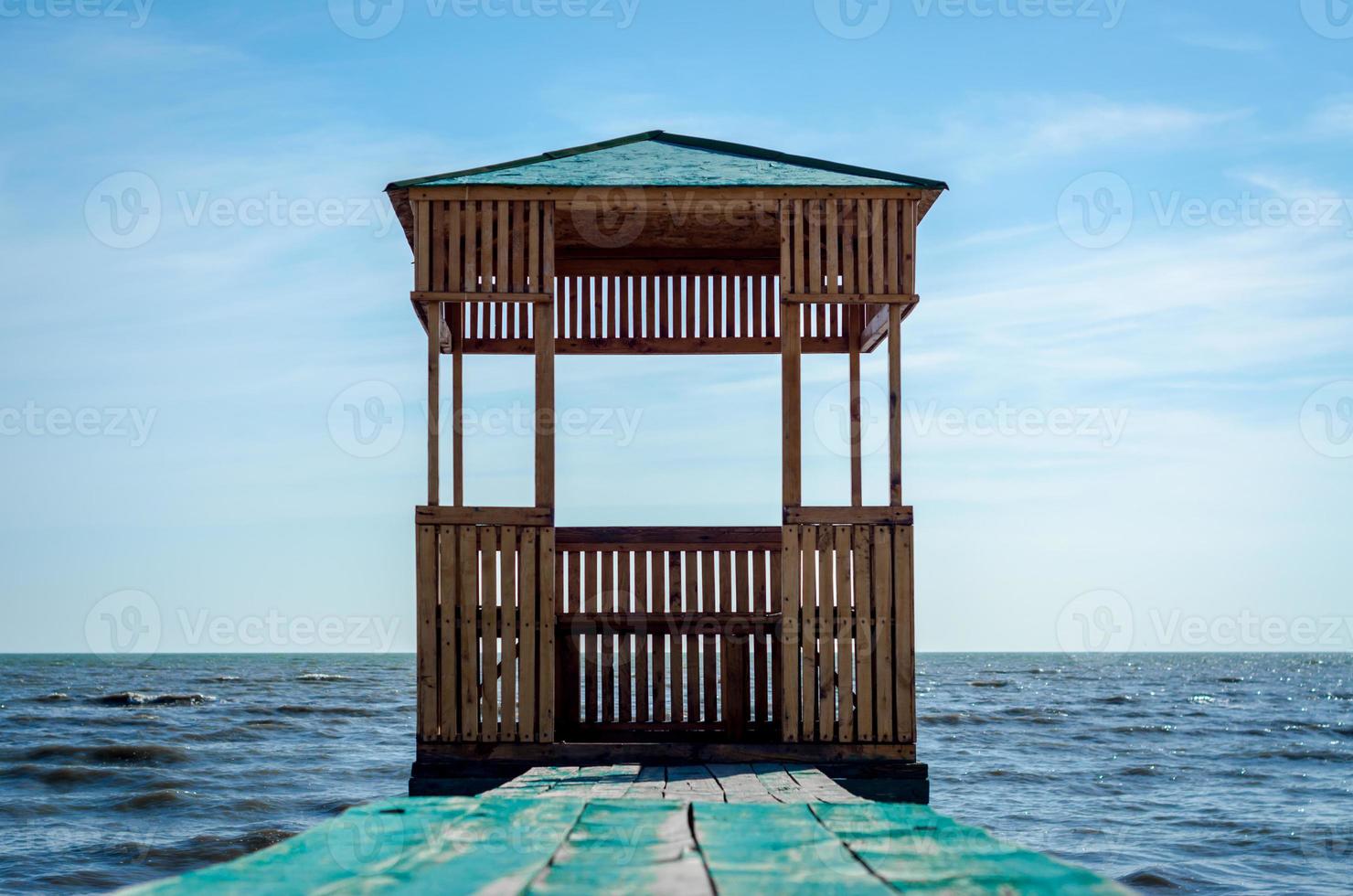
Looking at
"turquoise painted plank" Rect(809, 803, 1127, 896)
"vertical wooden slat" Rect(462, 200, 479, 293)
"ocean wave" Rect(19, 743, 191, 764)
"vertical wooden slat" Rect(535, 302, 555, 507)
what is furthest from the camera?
"ocean wave" Rect(19, 743, 191, 764)

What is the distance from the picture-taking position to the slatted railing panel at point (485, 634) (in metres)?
9.70

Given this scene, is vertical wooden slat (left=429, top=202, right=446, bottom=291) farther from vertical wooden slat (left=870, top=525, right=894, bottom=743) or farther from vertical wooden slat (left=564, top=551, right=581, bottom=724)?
vertical wooden slat (left=870, top=525, right=894, bottom=743)

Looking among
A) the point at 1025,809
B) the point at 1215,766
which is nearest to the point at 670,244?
the point at 1025,809

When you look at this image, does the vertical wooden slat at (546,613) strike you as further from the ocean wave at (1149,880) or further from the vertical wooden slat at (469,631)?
the ocean wave at (1149,880)

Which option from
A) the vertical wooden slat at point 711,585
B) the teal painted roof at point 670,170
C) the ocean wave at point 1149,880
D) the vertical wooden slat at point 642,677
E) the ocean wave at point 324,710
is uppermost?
the teal painted roof at point 670,170

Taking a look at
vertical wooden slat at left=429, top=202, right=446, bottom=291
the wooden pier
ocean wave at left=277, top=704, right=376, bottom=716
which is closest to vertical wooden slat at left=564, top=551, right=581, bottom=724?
vertical wooden slat at left=429, top=202, right=446, bottom=291

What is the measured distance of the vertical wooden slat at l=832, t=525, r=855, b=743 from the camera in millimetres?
9727

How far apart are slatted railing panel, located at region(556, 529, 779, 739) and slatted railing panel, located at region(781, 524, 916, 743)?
0.90m

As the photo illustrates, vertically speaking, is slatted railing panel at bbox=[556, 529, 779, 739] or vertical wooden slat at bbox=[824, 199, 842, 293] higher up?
vertical wooden slat at bbox=[824, 199, 842, 293]

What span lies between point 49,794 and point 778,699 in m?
15.1

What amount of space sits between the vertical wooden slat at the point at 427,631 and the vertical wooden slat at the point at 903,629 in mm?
3222

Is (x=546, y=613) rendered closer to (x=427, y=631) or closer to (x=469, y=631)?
(x=469, y=631)

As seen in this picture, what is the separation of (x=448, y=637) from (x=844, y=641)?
277cm

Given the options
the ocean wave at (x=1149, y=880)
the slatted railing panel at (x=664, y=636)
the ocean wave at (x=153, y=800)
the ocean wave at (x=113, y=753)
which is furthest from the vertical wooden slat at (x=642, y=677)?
the ocean wave at (x=113, y=753)
